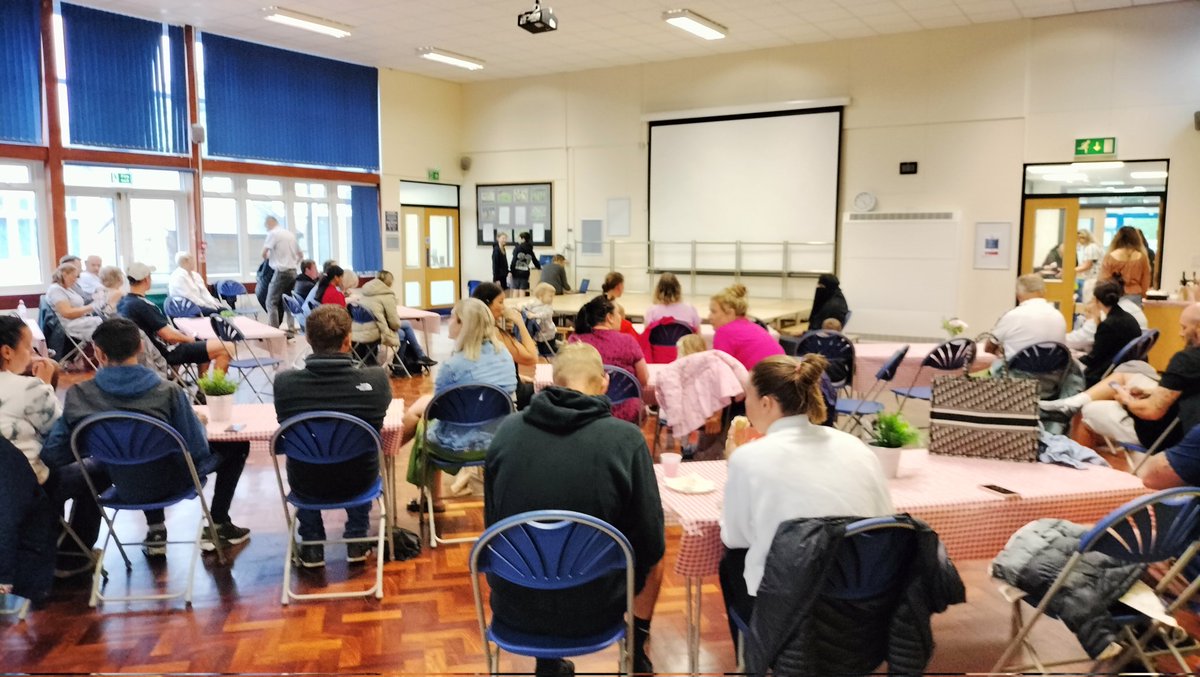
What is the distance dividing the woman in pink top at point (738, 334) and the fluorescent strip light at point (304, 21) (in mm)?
7769

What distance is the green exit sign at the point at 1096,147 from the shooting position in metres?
10.0

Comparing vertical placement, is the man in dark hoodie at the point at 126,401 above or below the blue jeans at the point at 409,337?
above

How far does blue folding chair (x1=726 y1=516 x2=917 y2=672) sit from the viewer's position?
195 cm

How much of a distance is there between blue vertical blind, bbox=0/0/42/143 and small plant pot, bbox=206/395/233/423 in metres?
8.29

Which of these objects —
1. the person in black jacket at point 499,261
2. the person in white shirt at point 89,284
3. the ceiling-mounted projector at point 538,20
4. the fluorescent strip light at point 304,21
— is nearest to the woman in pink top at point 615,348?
the ceiling-mounted projector at point 538,20

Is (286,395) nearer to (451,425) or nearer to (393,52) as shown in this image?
(451,425)

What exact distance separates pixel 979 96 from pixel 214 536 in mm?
10370

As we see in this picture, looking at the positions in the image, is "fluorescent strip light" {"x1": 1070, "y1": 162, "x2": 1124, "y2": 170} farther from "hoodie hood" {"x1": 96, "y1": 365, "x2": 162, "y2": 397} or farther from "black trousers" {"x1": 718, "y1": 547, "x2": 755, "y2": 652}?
"hoodie hood" {"x1": 96, "y1": 365, "x2": 162, "y2": 397}

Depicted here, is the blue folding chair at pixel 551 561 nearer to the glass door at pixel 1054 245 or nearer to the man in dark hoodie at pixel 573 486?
the man in dark hoodie at pixel 573 486

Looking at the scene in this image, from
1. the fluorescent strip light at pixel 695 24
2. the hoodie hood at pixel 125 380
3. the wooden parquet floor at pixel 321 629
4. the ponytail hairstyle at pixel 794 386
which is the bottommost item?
the wooden parquet floor at pixel 321 629

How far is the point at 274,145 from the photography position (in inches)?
496

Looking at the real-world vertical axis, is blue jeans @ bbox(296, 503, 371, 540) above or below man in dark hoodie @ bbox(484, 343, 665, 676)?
below

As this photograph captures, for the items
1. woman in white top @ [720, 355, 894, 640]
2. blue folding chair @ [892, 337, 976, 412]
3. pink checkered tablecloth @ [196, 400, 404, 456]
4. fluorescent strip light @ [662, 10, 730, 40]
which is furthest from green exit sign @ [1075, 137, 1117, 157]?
woman in white top @ [720, 355, 894, 640]

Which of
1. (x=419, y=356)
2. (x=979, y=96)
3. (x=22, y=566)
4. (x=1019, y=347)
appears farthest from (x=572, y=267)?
(x=22, y=566)
